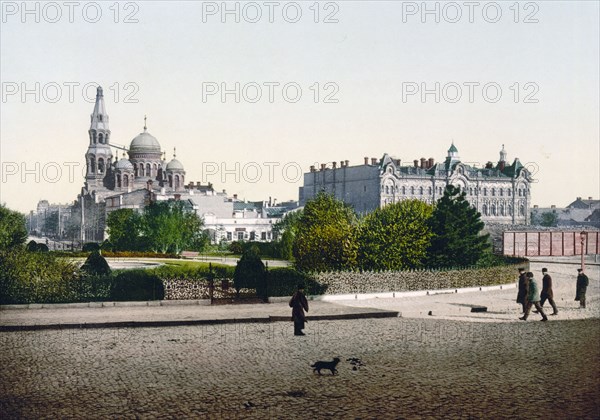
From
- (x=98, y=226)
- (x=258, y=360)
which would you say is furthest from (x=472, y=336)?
(x=98, y=226)

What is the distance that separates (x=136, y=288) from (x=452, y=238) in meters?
15.0

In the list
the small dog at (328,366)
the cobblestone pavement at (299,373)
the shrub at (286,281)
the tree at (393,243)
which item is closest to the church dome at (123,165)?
the tree at (393,243)

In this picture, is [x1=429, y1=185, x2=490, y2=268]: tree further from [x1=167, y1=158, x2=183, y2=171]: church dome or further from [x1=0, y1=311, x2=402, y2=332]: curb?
[x1=167, y1=158, x2=183, y2=171]: church dome

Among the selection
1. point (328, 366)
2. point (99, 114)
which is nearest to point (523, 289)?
point (328, 366)

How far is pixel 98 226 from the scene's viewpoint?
102500mm

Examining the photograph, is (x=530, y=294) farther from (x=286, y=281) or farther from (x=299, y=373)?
(x=299, y=373)

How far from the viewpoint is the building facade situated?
102 m

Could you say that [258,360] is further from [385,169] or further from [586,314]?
[385,169]

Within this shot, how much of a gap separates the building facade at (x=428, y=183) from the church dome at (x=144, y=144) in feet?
91.5

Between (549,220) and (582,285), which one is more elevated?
(549,220)

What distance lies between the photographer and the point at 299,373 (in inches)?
493

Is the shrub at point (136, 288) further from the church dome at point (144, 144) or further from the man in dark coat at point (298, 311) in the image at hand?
the church dome at point (144, 144)

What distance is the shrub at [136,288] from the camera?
22.7 metres

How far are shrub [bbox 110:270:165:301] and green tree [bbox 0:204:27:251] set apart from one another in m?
24.4
